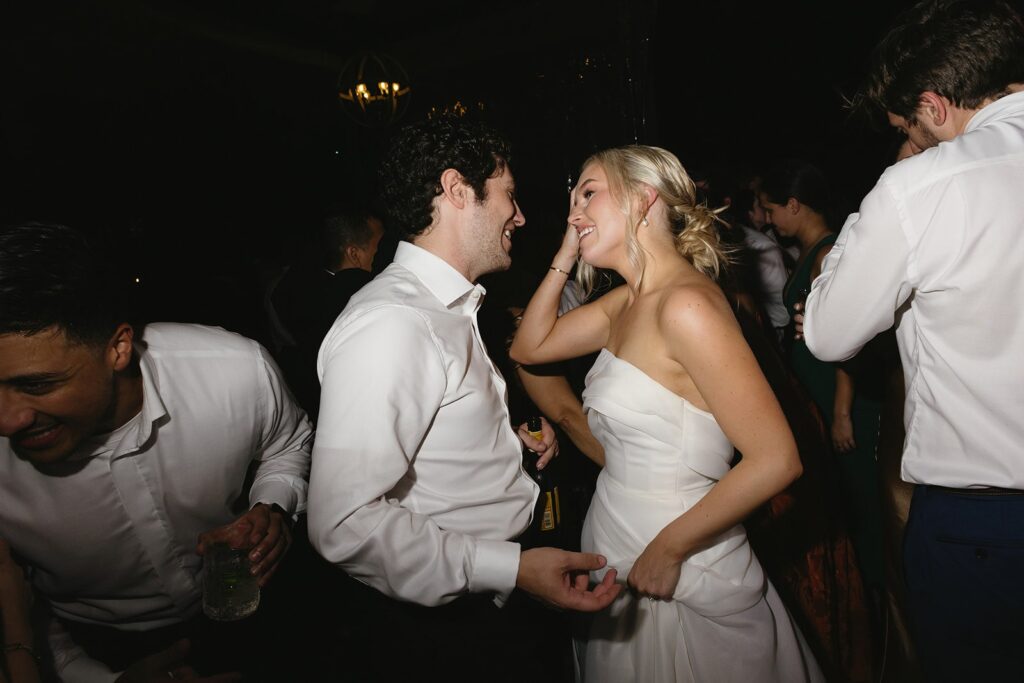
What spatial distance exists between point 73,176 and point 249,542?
5169 mm

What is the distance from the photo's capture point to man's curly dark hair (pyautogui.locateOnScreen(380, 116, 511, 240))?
1.66 m

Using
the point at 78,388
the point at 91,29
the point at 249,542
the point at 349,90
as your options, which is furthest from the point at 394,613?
the point at 91,29

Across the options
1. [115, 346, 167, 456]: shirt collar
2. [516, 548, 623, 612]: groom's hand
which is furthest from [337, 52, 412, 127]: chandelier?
[516, 548, 623, 612]: groom's hand

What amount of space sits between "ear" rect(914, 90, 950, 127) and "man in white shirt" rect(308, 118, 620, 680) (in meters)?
1.12

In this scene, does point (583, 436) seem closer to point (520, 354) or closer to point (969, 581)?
point (520, 354)

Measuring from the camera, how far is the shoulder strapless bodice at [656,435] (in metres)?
1.53

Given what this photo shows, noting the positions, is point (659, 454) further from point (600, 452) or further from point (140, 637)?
point (140, 637)

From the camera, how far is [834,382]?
3.09m

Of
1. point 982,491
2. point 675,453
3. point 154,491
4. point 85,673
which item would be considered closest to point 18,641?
point 85,673

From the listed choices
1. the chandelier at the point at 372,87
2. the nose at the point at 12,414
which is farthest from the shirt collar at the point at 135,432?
the chandelier at the point at 372,87

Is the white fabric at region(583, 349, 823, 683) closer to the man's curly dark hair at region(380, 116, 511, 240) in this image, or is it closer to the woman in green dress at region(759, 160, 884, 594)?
the man's curly dark hair at region(380, 116, 511, 240)

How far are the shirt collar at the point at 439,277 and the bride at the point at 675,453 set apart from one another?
48 cm

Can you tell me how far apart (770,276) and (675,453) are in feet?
8.72

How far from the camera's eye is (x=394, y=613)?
60.0 inches
